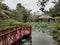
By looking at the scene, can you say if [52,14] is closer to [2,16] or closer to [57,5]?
[57,5]

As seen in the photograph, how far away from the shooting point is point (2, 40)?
11914 millimetres

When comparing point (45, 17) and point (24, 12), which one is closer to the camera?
point (45, 17)

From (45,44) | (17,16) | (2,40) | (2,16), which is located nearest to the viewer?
(2,40)

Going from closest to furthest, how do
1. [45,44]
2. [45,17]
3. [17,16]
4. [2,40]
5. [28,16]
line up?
1. [2,40]
2. [45,44]
3. [17,16]
4. [45,17]
5. [28,16]

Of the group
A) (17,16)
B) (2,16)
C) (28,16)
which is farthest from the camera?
(28,16)

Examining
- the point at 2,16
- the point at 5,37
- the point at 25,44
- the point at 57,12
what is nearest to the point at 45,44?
the point at 25,44

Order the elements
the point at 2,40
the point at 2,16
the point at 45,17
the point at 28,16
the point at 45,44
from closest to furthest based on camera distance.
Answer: the point at 2,40, the point at 45,44, the point at 2,16, the point at 45,17, the point at 28,16

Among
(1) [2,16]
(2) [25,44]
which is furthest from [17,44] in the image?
(1) [2,16]

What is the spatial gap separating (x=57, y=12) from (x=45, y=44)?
156 ft

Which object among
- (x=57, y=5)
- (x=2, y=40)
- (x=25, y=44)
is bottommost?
(x=25, y=44)

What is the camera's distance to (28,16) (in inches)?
2643

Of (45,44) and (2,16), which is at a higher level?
(2,16)

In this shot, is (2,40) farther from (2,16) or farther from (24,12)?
(24,12)

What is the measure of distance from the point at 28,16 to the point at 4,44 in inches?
2161
